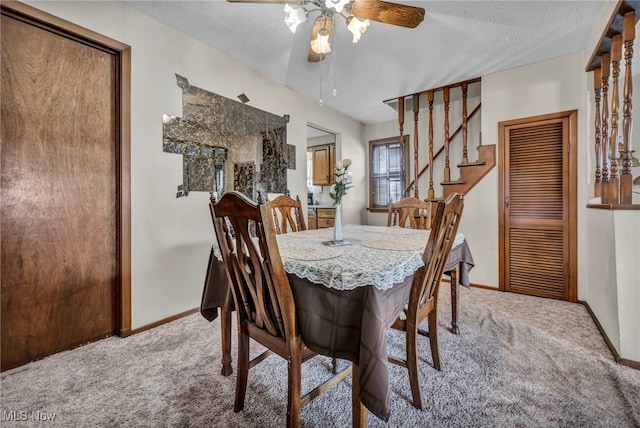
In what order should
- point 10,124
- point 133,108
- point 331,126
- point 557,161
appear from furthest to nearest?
point 331,126, point 557,161, point 133,108, point 10,124

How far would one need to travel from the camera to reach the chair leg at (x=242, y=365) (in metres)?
1.32

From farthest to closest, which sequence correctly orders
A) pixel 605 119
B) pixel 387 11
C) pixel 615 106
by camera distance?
pixel 605 119 → pixel 615 106 → pixel 387 11

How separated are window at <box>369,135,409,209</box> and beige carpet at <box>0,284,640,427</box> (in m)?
3.00

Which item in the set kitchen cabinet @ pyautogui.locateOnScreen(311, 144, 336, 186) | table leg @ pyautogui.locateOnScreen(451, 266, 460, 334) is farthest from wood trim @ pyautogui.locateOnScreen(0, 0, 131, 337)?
kitchen cabinet @ pyautogui.locateOnScreen(311, 144, 336, 186)

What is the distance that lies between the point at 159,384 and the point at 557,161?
12.6 feet

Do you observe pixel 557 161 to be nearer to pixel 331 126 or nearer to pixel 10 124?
pixel 331 126

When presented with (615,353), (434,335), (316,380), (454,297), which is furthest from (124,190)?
(615,353)

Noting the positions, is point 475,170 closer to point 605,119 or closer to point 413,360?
point 605,119

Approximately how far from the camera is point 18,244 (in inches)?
68.4

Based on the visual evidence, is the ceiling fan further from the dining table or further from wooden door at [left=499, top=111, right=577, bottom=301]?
wooden door at [left=499, top=111, right=577, bottom=301]

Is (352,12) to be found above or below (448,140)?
above

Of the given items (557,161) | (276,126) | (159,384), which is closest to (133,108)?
(276,126)

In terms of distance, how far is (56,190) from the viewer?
6.12 feet

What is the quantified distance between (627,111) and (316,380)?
259 cm
